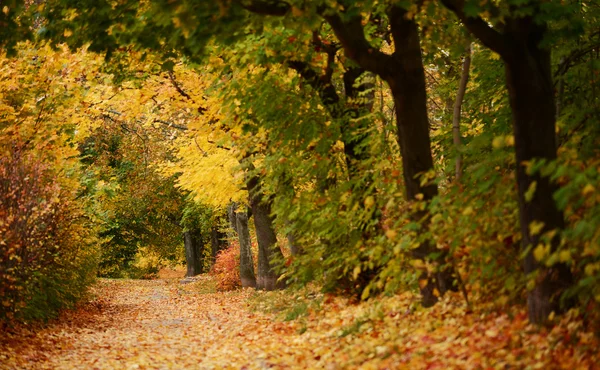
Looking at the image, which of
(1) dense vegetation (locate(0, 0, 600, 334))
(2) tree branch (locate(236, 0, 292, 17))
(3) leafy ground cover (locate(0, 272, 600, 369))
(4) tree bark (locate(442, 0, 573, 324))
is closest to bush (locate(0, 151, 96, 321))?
(1) dense vegetation (locate(0, 0, 600, 334))

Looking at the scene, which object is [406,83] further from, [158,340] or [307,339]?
[158,340]

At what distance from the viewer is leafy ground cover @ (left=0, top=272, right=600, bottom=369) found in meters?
6.68

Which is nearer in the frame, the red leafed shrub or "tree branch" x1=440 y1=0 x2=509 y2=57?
"tree branch" x1=440 y1=0 x2=509 y2=57

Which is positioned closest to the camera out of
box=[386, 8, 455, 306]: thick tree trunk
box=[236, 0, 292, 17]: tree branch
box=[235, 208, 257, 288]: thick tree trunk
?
box=[236, 0, 292, 17]: tree branch

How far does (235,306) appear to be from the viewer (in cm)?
2027

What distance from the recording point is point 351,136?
12.4m

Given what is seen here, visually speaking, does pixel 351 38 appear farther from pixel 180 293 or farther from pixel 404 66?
pixel 180 293

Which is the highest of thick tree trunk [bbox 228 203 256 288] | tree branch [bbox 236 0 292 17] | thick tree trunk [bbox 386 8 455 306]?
tree branch [bbox 236 0 292 17]

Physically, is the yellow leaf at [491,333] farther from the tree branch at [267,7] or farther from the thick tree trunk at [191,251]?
the thick tree trunk at [191,251]

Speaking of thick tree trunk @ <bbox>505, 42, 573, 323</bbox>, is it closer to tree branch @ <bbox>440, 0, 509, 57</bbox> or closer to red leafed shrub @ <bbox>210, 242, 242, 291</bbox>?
tree branch @ <bbox>440, 0, 509, 57</bbox>

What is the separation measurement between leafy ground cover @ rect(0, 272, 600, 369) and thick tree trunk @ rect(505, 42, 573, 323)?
12.9 inches

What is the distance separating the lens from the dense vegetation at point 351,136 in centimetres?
712

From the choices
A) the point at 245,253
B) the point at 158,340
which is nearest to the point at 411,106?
the point at 158,340

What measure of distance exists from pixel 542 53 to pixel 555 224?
1740mm
